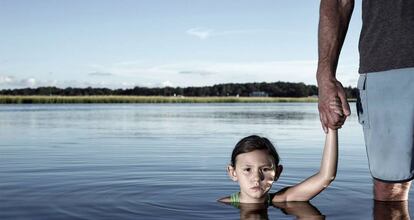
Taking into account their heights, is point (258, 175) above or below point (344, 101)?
below

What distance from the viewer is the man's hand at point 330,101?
12.4 ft

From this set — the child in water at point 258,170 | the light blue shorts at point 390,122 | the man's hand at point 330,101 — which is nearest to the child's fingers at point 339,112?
the man's hand at point 330,101

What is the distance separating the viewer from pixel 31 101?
2635 inches

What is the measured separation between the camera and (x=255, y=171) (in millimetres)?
4902

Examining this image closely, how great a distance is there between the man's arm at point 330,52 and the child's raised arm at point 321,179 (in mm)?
275

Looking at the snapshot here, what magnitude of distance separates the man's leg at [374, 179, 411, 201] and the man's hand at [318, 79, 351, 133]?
63 centimetres

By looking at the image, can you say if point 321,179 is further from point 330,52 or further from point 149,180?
point 149,180

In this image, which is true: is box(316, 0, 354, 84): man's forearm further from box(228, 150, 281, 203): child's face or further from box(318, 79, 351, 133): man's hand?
box(228, 150, 281, 203): child's face

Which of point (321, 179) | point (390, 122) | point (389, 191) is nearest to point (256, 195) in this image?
point (321, 179)

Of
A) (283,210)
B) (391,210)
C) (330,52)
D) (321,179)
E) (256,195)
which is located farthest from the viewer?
(283,210)

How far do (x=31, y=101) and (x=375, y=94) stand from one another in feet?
217

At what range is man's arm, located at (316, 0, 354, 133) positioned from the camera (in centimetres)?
384

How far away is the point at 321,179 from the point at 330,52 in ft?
4.09

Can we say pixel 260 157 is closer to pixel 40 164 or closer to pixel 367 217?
pixel 367 217
